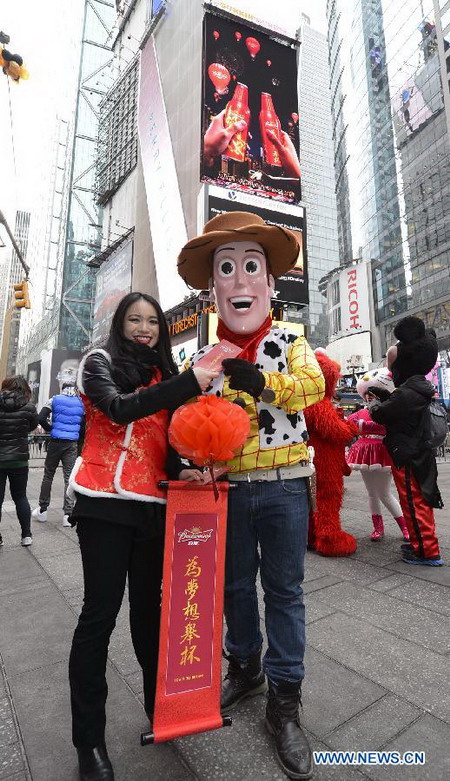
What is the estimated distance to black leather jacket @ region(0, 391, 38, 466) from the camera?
4492 millimetres

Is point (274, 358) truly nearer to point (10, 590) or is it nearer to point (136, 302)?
point (136, 302)

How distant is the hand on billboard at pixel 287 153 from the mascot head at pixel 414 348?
19.9m

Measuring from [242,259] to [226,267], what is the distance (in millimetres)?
82

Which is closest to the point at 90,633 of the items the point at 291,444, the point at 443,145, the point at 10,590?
the point at 291,444

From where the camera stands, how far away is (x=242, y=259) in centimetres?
195

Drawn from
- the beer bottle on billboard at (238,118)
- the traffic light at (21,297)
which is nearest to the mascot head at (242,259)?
the traffic light at (21,297)

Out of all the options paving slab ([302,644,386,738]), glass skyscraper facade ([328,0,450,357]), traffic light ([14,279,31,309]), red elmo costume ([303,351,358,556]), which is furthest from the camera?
glass skyscraper facade ([328,0,450,357])

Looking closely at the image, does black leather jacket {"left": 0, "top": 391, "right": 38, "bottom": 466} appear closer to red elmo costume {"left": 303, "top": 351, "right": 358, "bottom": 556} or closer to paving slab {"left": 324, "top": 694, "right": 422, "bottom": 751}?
red elmo costume {"left": 303, "top": 351, "right": 358, "bottom": 556}

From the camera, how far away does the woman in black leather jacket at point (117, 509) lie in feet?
4.79

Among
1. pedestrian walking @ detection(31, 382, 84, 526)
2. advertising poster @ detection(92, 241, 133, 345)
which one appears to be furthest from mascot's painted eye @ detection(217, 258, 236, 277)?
advertising poster @ detection(92, 241, 133, 345)

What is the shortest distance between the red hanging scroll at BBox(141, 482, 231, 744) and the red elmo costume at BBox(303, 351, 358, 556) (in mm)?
2509

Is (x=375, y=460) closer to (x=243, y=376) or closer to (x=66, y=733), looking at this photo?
(x=243, y=376)

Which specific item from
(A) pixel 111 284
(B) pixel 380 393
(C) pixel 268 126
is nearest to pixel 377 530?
(B) pixel 380 393
